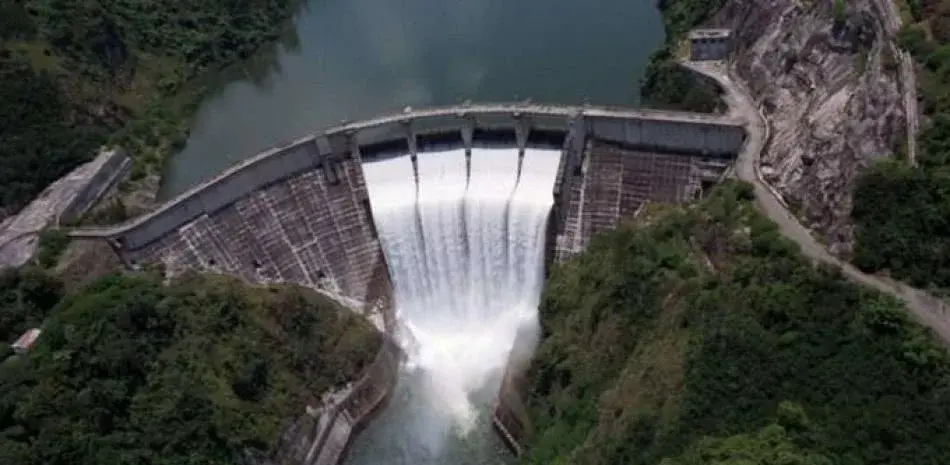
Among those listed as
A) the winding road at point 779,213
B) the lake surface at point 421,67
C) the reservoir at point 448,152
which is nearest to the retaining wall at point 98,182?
the lake surface at point 421,67

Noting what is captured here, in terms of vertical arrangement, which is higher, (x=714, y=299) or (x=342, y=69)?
(x=342, y=69)

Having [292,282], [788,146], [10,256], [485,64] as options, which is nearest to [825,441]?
[788,146]

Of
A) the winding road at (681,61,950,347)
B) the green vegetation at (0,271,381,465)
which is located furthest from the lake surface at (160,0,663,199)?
the green vegetation at (0,271,381,465)

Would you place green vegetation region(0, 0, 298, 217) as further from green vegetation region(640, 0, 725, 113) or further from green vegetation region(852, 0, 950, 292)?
green vegetation region(852, 0, 950, 292)

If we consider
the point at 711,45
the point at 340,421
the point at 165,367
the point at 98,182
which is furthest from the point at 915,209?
the point at 98,182

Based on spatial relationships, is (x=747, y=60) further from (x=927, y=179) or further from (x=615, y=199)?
(x=927, y=179)

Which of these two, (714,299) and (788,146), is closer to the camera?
(714,299)

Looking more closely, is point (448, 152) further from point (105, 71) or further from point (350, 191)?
point (105, 71)
